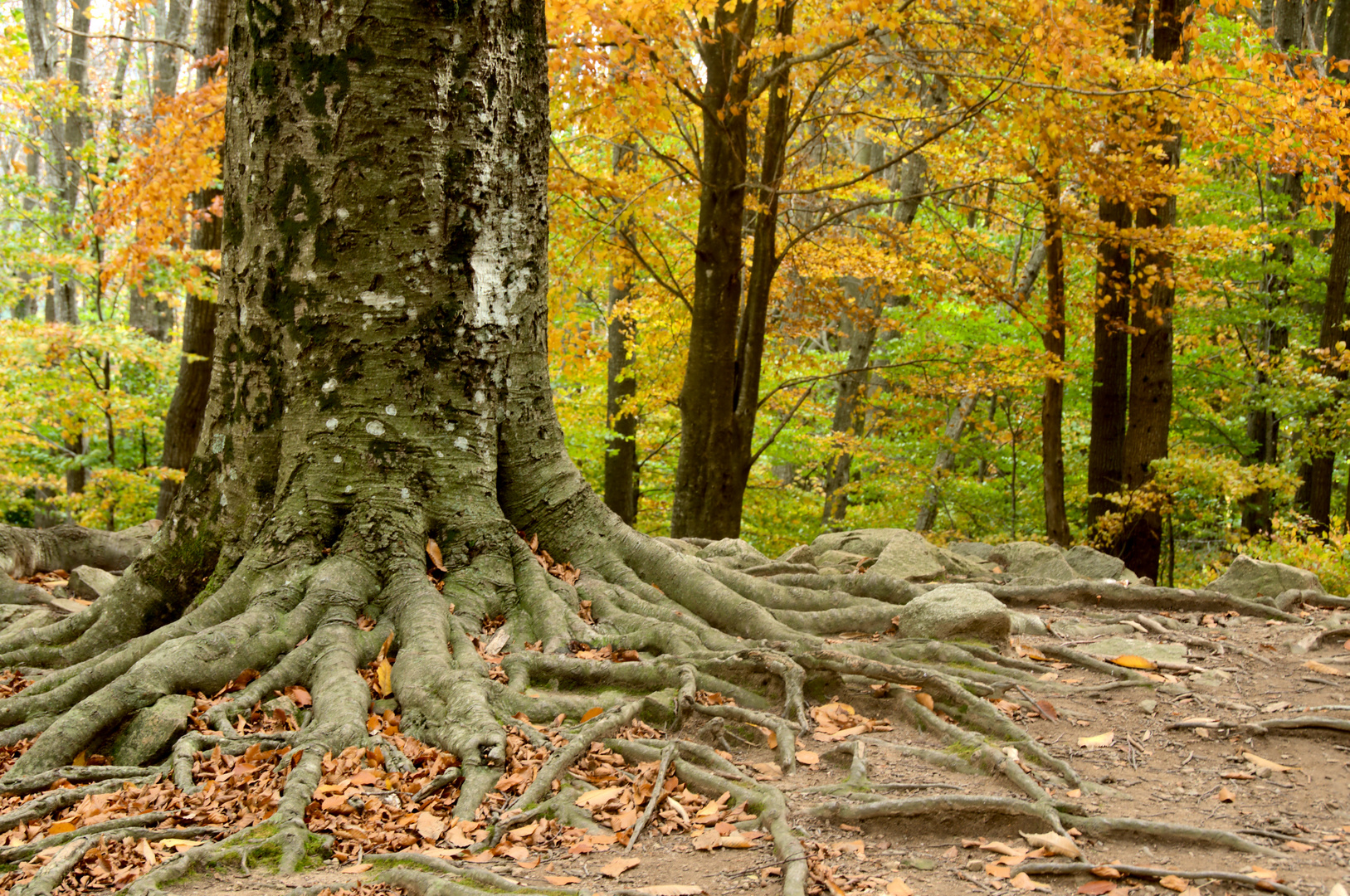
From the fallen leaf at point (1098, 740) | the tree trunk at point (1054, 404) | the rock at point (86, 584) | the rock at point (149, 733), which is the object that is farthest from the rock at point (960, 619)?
the tree trunk at point (1054, 404)

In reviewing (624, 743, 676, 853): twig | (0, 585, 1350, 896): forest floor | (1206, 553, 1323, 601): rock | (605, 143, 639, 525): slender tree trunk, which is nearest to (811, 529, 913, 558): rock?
(1206, 553, 1323, 601): rock

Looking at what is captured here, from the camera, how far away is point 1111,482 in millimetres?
11383

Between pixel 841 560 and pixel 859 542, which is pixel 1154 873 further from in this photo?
pixel 859 542

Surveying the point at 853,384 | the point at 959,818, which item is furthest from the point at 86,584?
the point at 853,384

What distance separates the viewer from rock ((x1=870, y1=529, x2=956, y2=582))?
589 centimetres

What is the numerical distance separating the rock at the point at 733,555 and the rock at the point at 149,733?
3.37 meters

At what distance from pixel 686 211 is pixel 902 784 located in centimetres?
1199

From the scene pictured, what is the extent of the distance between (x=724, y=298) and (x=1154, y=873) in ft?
26.0

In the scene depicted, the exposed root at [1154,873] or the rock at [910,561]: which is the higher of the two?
the rock at [910,561]

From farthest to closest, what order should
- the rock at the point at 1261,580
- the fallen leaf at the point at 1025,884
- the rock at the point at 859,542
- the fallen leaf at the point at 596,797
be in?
1. the rock at the point at 859,542
2. the rock at the point at 1261,580
3. the fallen leaf at the point at 596,797
4. the fallen leaf at the point at 1025,884

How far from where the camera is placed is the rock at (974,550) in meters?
7.29

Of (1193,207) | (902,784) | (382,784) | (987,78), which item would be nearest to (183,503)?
(382,784)

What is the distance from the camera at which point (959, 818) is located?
2.78 metres

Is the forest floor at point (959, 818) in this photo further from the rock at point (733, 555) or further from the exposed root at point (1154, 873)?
the rock at point (733, 555)
